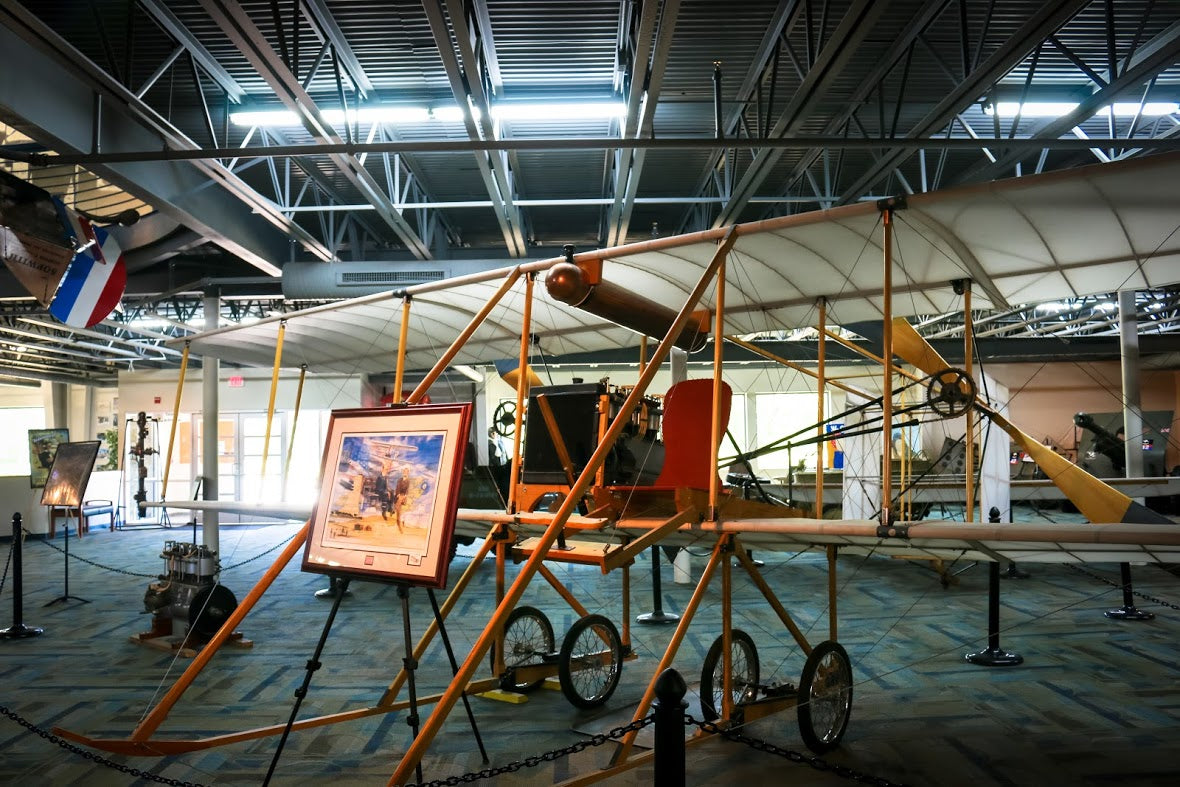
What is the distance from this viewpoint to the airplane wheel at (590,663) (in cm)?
480

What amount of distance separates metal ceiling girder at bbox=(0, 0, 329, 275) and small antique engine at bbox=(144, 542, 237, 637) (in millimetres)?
3611

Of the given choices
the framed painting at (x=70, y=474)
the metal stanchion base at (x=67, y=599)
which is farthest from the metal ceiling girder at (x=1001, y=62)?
the metal stanchion base at (x=67, y=599)

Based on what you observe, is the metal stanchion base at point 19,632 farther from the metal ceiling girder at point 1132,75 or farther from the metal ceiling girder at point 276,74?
the metal ceiling girder at point 1132,75

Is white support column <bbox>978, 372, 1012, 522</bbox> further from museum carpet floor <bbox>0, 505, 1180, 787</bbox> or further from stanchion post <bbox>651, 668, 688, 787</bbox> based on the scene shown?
stanchion post <bbox>651, 668, 688, 787</bbox>

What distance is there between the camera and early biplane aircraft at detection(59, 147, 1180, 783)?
141 inches

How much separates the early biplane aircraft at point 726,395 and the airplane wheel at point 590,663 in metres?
0.01

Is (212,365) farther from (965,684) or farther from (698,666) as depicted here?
(965,684)

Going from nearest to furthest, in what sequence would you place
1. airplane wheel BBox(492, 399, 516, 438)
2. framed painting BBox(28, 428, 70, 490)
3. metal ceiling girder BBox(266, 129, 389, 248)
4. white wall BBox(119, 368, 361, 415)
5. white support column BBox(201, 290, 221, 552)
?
1. airplane wheel BBox(492, 399, 516, 438)
2. metal ceiling girder BBox(266, 129, 389, 248)
3. white support column BBox(201, 290, 221, 552)
4. framed painting BBox(28, 428, 70, 490)
5. white wall BBox(119, 368, 361, 415)

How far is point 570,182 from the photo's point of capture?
9.94 meters

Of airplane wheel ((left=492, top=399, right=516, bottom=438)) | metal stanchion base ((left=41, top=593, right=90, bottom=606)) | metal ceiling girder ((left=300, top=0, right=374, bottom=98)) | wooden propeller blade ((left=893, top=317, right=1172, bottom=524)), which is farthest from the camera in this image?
metal stanchion base ((left=41, top=593, right=90, bottom=606))

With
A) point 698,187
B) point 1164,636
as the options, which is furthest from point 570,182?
point 1164,636

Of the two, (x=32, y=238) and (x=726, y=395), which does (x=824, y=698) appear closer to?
(x=726, y=395)

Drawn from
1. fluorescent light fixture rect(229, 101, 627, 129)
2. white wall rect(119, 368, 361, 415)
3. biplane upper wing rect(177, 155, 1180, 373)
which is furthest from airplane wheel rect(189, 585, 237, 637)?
white wall rect(119, 368, 361, 415)

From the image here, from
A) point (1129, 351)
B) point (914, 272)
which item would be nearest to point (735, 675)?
point (914, 272)
